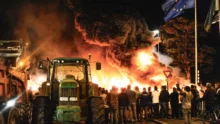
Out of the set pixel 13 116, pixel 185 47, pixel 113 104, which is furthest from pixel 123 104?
pixel 185 47

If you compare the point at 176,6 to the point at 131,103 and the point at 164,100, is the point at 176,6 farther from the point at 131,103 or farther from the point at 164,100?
the point at 131,103

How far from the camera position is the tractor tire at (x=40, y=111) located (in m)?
13.3

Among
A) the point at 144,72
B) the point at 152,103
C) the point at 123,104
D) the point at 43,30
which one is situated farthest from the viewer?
the point at 43,30

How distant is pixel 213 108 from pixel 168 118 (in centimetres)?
464

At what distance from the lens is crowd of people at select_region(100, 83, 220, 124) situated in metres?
16.6

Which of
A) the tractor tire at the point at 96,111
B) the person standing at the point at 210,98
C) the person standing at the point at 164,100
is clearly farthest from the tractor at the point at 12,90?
the person standing at the point at 210,98

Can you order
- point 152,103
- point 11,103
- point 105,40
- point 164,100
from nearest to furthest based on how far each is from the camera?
point 11,103
point 164,100
point 152,103
point 105,40

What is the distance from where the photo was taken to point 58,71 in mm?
14531

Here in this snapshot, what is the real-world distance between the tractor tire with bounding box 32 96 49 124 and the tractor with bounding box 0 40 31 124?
1155 mm

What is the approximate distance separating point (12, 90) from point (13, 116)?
3.77ft

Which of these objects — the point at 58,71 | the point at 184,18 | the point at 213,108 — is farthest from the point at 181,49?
the point at 58,71

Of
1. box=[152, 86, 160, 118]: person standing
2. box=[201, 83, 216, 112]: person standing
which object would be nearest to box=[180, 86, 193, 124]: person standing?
box=[201, 83, 216, 112]: person standing

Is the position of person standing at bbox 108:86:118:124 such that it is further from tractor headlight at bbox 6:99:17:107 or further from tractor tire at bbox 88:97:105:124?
tractor headlight at bbox 6:99:17:107

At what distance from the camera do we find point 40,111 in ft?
43.9
